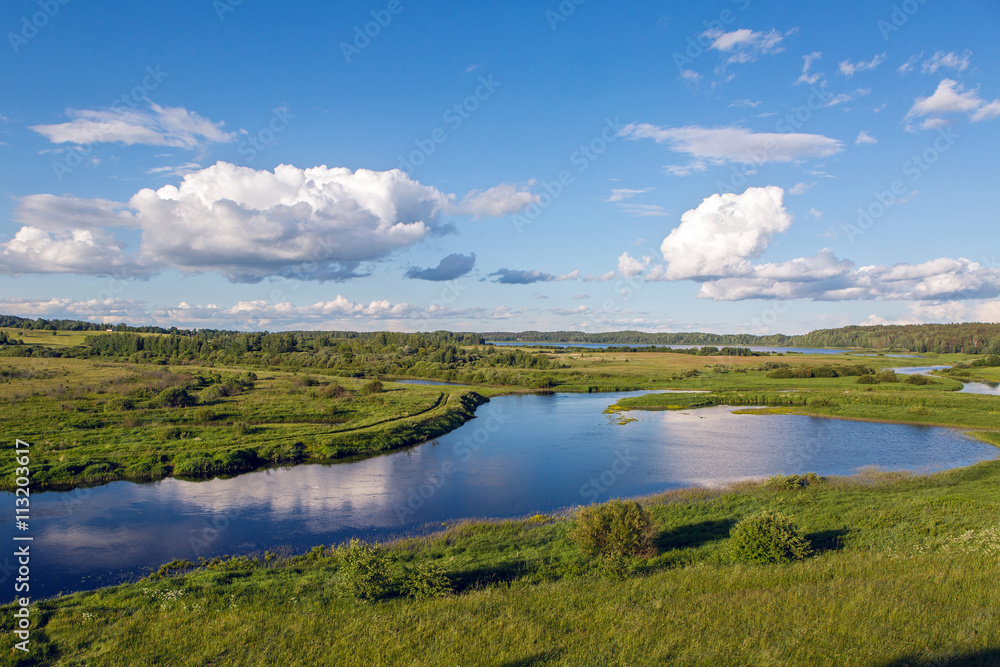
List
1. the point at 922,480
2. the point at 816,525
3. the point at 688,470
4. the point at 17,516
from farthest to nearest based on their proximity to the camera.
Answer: the point at 688,470 → the point at 922,480 → the point at 17,516 → the point at 816,525

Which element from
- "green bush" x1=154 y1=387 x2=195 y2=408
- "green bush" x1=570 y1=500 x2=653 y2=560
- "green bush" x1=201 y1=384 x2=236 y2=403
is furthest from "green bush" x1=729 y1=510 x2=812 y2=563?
"green bush" x1=201 y1=384 x2=236 y2=403

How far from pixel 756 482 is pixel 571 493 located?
10.7 metres

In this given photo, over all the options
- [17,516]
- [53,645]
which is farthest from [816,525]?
[17,516]

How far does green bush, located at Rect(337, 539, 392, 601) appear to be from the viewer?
1362 centimetres

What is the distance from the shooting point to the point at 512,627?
10812mm

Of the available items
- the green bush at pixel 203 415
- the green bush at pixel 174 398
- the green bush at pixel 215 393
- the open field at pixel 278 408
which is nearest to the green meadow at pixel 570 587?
the open field at pixel 278 408

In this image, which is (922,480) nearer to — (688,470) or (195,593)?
(688,470)

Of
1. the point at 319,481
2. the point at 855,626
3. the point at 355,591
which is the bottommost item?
the point at 319,481

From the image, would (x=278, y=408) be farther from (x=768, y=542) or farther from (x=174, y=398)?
(x=768, y=542)

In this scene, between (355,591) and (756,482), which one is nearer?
(355,591)

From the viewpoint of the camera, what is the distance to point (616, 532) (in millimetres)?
16828

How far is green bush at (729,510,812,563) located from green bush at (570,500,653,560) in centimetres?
275

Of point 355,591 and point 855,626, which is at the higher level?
point 855,626

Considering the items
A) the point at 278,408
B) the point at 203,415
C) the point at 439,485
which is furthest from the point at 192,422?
the point at 439,485
